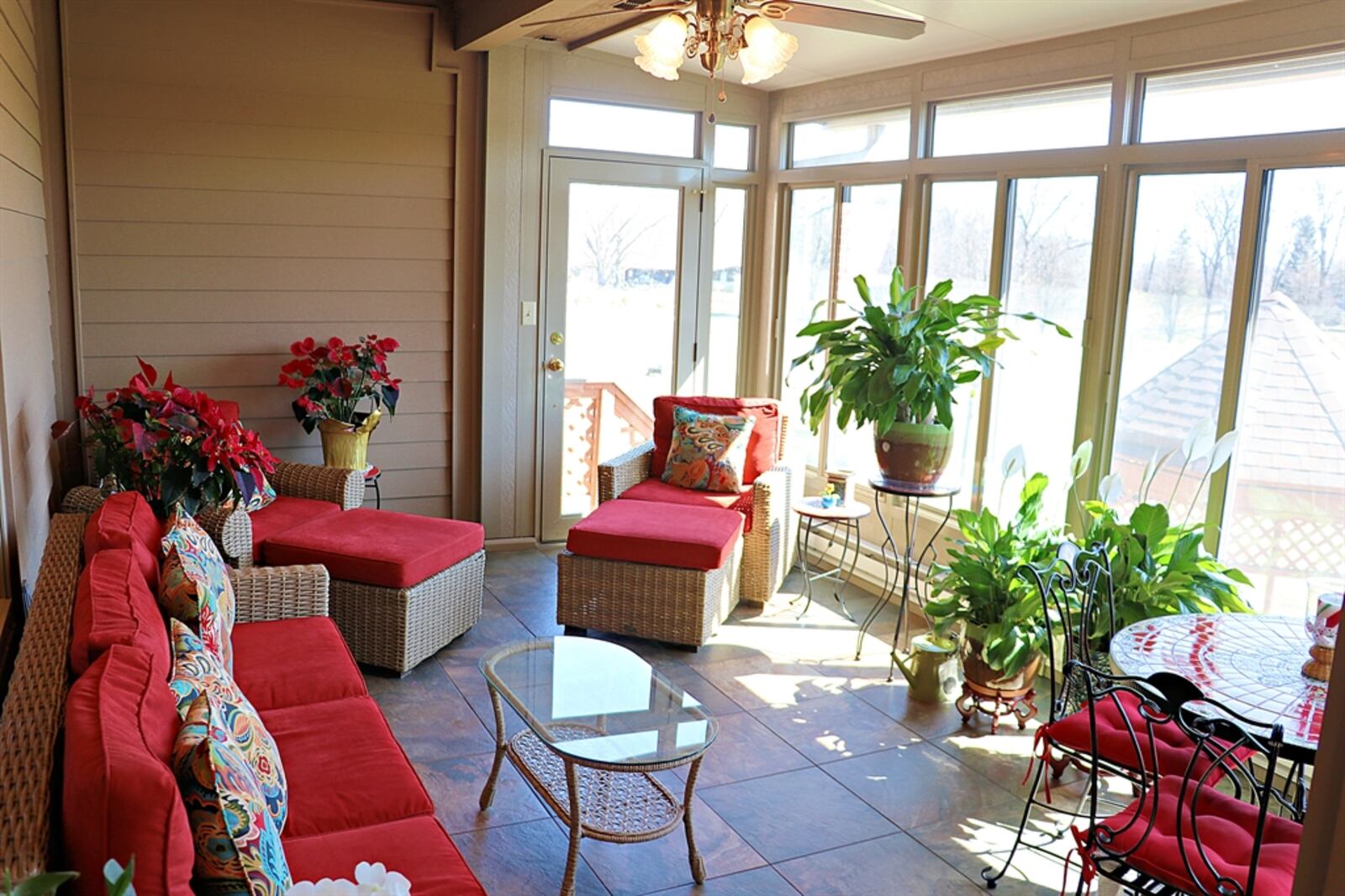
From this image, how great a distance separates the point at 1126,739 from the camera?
2.86 metres

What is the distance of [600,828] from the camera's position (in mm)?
2896

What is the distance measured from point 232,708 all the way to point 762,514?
321 cm

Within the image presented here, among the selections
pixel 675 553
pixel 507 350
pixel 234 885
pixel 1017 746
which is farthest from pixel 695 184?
pixel 234 885

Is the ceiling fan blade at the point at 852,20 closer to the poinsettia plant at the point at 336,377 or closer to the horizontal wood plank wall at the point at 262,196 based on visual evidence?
the horizontal wood plank wall at the point at 262,196

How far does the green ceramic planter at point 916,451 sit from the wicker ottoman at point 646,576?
0.75 m

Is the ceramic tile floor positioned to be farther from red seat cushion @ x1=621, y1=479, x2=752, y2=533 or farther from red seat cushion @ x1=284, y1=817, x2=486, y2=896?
red seat cushion @ x1=284, y1=817, x2=486, y2=896

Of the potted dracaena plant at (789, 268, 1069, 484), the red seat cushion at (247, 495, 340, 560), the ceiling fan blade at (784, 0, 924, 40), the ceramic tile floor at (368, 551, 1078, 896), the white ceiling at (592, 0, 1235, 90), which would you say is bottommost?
the ceramic tile floor at (368, 551, 1078, 896)

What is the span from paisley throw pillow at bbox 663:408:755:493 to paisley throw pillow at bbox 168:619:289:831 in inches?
123

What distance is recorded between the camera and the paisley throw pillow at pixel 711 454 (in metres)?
5.29

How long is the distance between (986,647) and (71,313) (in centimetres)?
406

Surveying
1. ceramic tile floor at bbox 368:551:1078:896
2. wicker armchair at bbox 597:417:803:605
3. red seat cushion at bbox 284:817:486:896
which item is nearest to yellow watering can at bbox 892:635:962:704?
ceramic tile floor at bbox 368:551:1078:896

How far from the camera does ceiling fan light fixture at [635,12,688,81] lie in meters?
3.27

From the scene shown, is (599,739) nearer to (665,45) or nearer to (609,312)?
(665,45)

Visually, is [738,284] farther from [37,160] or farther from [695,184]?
[37,160]
